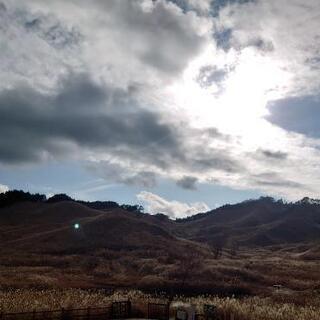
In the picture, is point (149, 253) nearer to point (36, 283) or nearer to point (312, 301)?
point (36, 283)

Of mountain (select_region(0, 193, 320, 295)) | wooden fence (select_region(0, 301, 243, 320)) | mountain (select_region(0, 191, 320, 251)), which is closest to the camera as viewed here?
wooden fence (select_region(0, 301, 243, 320))

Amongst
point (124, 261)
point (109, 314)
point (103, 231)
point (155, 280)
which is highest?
point (103, 231)

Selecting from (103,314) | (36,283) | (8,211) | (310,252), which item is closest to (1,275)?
(36,283)

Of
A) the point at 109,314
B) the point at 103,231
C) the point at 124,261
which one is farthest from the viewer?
the point at 103,231

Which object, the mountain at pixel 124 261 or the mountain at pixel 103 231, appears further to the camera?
the mountain at pixel 103 231

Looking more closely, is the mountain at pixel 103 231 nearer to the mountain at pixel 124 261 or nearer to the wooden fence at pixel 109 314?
the mountain at pixel 124 261

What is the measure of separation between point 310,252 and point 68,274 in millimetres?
62984

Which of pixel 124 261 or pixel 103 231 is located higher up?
pixel 103 231

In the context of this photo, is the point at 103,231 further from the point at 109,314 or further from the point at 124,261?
the point at 109,314

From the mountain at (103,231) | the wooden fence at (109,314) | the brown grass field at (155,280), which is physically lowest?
the wooden fence at (109,314)

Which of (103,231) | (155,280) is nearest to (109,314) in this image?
(155,280)

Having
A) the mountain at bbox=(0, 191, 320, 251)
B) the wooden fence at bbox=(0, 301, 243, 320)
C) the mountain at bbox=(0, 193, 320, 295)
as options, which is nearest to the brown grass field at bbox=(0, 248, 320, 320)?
the mountain at bbox=(0, 193, 320, 295)

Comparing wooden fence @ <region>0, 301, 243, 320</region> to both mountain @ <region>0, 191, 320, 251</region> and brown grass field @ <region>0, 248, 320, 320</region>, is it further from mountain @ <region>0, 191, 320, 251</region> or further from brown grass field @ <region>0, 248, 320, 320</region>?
mountain @ <region>0, 191, 320, 251</region>

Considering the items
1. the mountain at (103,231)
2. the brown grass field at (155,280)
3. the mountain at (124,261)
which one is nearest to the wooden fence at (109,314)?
the brown grass field at (155,280)
